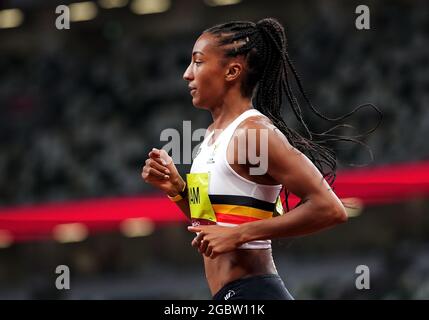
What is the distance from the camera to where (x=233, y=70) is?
321 cm

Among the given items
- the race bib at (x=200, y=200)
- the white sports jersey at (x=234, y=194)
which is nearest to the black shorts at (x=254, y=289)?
the white sports jersey at (x=234, y=194)

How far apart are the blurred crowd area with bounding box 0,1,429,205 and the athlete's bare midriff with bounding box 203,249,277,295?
6.41 meters

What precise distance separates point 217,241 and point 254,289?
0.87ft

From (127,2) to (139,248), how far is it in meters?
4.47

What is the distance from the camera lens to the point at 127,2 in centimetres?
1334

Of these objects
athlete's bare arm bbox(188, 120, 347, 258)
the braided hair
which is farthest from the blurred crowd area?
athlete's bare arm bbox(188, 120, 347, 258)

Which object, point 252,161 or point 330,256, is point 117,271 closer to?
point 330,256

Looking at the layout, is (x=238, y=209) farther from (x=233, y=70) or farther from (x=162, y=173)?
(x=233, y=70)

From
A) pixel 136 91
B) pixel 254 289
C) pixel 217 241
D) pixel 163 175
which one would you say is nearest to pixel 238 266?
pixel 254 289

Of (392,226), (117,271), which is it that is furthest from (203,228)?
(117,271)
